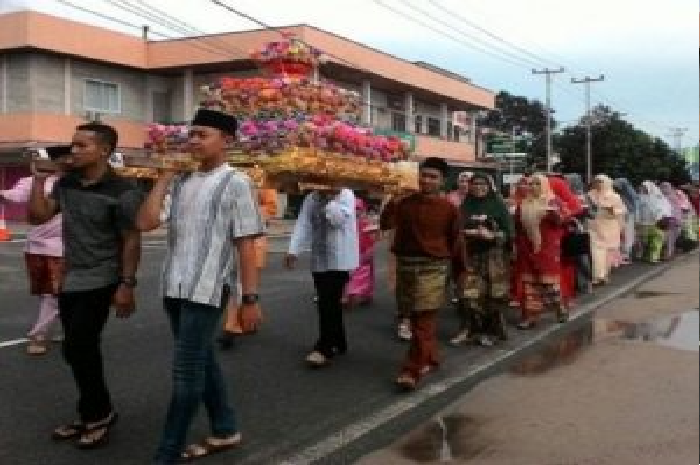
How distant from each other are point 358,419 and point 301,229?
7.15 feet

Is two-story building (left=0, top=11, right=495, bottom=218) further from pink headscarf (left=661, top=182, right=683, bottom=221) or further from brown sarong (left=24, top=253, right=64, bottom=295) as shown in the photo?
brown sarong (left=24, top=253, right=64, bottom=295)

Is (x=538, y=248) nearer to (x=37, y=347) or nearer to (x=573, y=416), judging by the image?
(x=573, y=416)

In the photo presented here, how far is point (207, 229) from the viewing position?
461cm

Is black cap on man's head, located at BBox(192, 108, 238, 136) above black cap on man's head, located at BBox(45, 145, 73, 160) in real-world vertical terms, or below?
above

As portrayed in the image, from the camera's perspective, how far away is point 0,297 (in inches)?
433

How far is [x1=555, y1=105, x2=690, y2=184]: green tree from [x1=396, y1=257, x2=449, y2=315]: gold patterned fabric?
29.1 metres

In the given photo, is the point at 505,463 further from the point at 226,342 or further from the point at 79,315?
the point at 226,342

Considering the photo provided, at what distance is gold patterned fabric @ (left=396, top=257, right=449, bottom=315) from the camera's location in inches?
260

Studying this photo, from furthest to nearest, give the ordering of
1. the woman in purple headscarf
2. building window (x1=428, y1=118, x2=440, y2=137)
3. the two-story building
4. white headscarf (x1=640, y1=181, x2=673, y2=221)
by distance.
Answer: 1. building window (x1=428, y1=118, x2=440, y2=137)
2. the two-story building
3. the woman in purple headscarf
4. white headscarf (x1=640, y1=181, x2=673, y2=221)

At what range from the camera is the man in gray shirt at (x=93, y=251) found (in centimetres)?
492

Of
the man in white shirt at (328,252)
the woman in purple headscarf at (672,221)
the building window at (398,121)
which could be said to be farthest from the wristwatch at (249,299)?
the building window at (398,121)

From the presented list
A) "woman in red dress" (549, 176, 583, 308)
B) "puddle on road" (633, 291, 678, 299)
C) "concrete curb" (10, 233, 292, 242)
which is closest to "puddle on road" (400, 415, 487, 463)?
"woman in red dress" (549, 176, 583, 308)

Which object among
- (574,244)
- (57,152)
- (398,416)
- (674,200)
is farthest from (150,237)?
(398,416)

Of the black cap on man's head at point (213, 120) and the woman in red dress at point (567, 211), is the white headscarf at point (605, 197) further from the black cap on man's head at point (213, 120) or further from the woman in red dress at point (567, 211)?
the black cap on man's head at point (213, 120)
